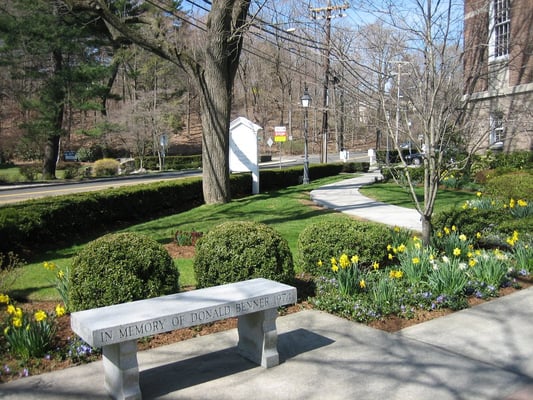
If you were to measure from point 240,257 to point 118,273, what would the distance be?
1.44 meters

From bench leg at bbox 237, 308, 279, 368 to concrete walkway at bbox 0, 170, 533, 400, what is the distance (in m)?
0.08


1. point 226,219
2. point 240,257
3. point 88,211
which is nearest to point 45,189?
point 88,211

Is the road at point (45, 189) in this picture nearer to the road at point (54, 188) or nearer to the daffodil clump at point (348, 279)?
the road at point (54, 188)

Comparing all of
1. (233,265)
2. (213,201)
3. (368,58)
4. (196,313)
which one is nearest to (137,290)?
(233,265)

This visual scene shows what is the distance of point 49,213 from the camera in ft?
37.2

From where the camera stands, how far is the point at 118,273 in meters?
5.51

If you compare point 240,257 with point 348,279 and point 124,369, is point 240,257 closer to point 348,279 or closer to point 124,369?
point 348,279

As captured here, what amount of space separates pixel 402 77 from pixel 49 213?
7.72 meters

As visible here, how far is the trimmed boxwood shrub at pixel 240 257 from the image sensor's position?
6.24 metres

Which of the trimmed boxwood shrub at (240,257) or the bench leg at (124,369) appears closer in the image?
the bench leg at (124,369)

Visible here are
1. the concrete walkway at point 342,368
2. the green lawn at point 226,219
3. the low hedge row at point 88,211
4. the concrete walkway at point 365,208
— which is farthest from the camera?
the concrete walkway at point 365,208

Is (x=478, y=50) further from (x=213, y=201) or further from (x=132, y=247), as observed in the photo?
(x=213, y=201)

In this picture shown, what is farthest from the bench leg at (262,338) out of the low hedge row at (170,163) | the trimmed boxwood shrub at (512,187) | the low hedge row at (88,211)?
the low hedge row at (170,163)

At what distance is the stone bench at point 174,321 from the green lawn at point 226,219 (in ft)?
9.34
